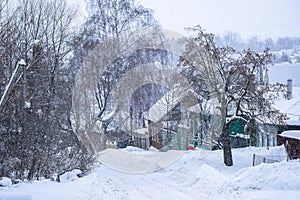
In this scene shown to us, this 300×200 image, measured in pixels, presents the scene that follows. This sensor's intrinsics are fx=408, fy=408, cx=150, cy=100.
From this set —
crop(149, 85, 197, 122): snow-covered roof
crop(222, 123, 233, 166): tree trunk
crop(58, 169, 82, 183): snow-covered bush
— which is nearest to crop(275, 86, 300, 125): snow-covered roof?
crop(222, 123, 233, 166): tree trunk

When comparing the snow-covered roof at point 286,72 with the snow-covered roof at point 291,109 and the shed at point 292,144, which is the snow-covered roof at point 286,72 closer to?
the snow-covered roof at point 291,109

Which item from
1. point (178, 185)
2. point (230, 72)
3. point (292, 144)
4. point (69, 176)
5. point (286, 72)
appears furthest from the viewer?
point (286, 72)

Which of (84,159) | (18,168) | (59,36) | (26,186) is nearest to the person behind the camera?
(26,186)

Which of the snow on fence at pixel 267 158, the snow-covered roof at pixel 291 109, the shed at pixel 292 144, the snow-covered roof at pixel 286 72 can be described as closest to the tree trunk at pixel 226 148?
the snow on fence at pixel 267 158

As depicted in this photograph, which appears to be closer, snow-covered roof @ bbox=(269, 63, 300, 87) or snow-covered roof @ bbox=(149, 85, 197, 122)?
snow-covered roof @ bbox=(149, 85, 197, 122)

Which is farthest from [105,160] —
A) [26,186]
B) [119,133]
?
[26,186]

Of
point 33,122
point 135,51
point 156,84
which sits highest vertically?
point 135,51

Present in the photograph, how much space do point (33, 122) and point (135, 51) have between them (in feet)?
22.3

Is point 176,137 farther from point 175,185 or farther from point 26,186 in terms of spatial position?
point 26,186

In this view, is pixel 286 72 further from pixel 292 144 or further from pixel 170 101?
pixel 292 144

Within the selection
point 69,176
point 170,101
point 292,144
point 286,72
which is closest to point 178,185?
point 69,176

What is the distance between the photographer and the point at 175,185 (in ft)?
36.2

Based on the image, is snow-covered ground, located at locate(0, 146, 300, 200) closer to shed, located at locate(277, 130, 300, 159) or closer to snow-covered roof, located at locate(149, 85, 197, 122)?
shed, located at locate(277, 130, 300, 159)

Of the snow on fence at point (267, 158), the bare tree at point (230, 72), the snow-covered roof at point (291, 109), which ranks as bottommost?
the snow on fence at point (267, 158)
